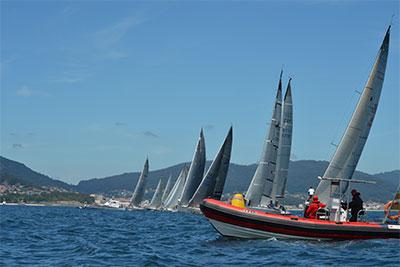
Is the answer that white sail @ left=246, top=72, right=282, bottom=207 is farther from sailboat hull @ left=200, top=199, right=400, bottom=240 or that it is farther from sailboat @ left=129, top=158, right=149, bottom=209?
sailboat @ left=129, top=158, right=149, bottom=209

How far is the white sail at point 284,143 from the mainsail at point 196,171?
44.7 metres

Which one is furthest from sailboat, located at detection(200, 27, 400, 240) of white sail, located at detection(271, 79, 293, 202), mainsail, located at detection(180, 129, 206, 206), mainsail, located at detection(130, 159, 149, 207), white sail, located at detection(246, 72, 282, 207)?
mainsail, located at detection(130, 159, 149, 207)

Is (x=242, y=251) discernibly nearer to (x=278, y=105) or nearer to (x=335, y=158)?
(x=335, y=158)

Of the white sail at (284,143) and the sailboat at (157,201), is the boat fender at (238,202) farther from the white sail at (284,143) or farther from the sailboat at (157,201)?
the sailboat at (157,201)

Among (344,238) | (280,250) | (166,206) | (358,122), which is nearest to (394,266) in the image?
(280,250)

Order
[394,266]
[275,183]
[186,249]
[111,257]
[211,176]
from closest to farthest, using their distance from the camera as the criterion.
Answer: [394,266] → [111,257] → [186,249] → [275,183] → [211,176]

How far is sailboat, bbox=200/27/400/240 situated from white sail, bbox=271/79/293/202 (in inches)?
440

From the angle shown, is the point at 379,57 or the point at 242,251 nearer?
the point at 242,251

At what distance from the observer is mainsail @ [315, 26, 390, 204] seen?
32.9 m

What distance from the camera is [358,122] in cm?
3334

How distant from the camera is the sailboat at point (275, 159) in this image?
43.2m

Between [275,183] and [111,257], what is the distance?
20.7m

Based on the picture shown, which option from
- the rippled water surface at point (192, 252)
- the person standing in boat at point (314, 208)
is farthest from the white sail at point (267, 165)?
the person standing in boat at point (314, 208)

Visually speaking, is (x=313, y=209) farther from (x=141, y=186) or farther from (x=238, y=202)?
(x=141, y=186)
